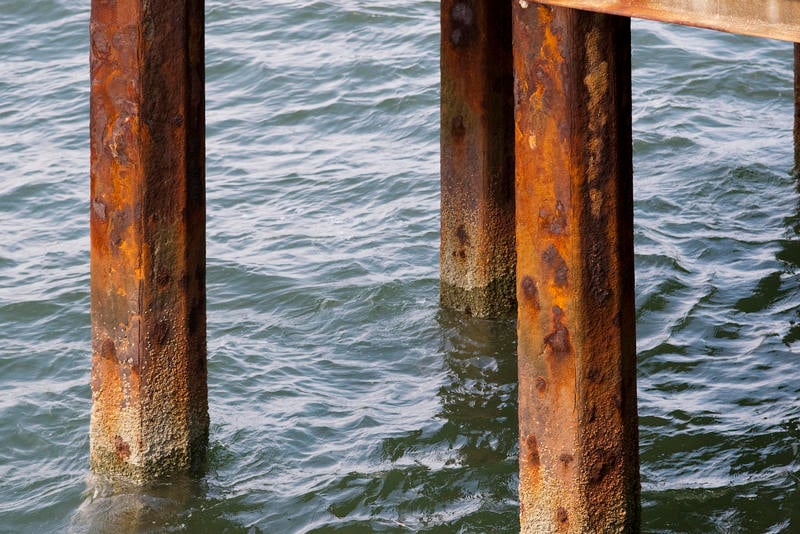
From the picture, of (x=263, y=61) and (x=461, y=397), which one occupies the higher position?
(x=263, y=61)

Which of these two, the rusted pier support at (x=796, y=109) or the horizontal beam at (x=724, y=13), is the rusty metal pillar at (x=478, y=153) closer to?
the horizontal beam at (x=724, y=13)

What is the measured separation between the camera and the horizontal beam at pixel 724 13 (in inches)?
144

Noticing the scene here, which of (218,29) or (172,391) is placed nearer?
(172,391)

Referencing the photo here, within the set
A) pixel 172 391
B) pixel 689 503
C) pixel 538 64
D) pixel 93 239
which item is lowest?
pixel 689 503

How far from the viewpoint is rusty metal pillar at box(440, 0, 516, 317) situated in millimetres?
6922

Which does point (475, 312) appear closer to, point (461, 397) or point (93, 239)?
point (461, 397)

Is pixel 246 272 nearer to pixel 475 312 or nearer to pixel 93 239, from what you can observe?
pixel 475 312

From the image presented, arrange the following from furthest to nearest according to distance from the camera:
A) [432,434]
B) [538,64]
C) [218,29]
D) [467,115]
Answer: [218,29] < [467,115] < [432,434] < [538,64]

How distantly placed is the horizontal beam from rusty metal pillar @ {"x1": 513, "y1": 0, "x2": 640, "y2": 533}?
29 centimetres

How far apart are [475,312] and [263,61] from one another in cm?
625

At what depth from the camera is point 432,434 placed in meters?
6.45

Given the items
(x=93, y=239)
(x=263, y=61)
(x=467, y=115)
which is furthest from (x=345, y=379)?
(x=263, y=61)

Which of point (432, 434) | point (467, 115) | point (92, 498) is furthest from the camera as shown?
point (467, 115)

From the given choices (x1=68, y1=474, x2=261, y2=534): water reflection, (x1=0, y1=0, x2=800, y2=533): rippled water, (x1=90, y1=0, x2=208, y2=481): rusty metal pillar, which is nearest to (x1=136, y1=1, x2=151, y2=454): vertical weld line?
(x1=90, y1=0, x2=208, y2=481): rusty metal pillar
